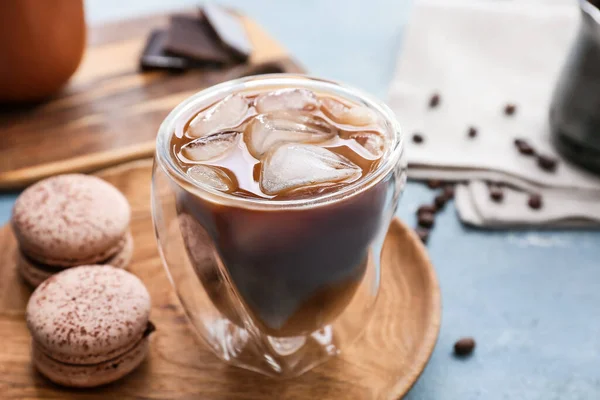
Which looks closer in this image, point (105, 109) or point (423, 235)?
point (423, 235)

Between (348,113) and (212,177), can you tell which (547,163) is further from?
(212,177)

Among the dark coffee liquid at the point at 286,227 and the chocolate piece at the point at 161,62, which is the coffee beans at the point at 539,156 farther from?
the chocolate piece at the point at 161,62

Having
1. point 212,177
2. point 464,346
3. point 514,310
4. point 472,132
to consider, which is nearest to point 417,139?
point 472,132

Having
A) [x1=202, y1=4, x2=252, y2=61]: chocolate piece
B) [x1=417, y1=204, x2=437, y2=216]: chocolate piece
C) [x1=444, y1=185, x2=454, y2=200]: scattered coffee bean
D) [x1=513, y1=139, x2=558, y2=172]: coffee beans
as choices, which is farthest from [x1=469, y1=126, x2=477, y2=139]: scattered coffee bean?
[x1=202, y1=4, x2=252, y2=61]: chocolate piece

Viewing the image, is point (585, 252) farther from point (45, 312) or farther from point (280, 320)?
point (45, 312)

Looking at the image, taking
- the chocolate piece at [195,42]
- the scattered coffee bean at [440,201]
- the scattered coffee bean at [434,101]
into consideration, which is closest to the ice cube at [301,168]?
the scattered coffee bean at [440,201]

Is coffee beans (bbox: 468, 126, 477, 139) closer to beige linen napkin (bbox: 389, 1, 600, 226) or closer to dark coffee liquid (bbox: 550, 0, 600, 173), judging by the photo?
beige linen napkin (bbox: 389, 1, 600, 226)

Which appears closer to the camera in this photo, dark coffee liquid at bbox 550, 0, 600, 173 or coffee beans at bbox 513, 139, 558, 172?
dark coffee liquid at bbox 550, 0, 600, 173
